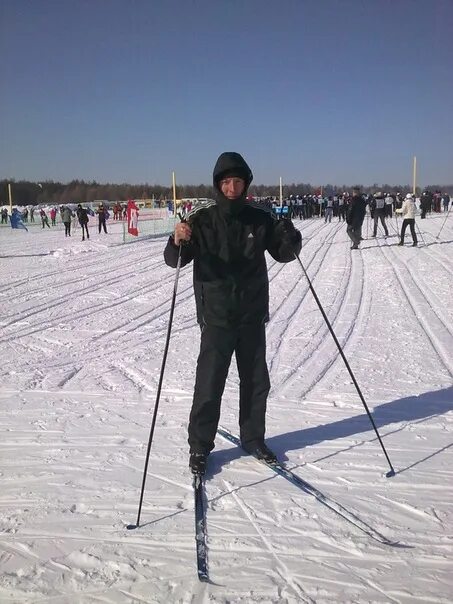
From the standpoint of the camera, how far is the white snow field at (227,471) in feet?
7.47

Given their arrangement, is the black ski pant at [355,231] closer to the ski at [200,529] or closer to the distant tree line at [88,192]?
the ski at [200,529]

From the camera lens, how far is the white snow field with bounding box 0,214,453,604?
2.28 meters

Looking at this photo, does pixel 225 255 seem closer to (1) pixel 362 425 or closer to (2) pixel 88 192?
(1) pixel 362 425

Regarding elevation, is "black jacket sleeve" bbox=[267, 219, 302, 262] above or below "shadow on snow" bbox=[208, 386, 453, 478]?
above

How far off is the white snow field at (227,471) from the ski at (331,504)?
36 millimetres

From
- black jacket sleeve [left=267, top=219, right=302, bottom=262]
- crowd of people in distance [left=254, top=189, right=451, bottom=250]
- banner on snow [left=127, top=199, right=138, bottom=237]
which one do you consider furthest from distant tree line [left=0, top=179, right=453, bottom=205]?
black jacket sleeve [left=267, top=219, right=302, bottom=262]

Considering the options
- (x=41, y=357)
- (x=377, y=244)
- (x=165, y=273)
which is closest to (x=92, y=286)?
(x=165, y=273)

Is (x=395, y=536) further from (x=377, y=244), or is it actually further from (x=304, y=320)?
(x=377, y=244)

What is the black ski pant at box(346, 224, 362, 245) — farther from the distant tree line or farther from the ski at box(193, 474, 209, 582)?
the distant tree line

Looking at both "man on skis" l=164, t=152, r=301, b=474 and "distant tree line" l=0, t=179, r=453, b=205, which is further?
"distant tree line" l=0, t=179, r=453, b=205

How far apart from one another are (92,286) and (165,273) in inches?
88.7

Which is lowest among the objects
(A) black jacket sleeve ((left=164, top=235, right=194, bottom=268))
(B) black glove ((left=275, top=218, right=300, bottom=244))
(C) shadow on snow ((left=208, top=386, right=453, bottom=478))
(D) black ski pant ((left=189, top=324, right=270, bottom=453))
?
(C) shadow on snow ((left=208, top=386, right=453, bottom=478))

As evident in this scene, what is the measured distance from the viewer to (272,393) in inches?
181

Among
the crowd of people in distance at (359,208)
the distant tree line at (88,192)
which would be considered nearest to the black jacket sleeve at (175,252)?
the crowd of people in distance at (359,208)
